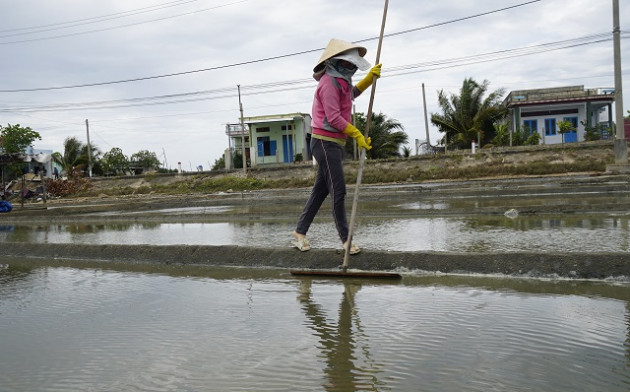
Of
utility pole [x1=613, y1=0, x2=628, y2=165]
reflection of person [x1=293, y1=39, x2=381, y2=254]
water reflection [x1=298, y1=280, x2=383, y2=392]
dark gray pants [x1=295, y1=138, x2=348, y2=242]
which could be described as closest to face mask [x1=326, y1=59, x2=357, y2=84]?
reflection of person [x1=293, y1=39, x2=381, y2=254]

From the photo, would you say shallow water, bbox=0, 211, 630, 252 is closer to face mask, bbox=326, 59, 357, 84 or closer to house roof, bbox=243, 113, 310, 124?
face mask, bbox=326, 59, 357, 84

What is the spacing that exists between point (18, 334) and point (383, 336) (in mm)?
2187

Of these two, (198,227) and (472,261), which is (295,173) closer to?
(198,227)

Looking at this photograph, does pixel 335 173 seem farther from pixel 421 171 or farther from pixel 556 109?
pixel 556 109

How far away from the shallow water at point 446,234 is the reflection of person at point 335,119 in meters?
0.83

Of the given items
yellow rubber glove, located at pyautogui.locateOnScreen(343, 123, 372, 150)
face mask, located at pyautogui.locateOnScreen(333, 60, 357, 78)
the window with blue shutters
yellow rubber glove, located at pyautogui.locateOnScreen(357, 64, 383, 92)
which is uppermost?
the window with blue shutters

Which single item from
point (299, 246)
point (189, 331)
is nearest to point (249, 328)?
point (189, 331)

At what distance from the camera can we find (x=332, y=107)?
15.1ft

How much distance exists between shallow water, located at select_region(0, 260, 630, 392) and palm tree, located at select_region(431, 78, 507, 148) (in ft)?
108

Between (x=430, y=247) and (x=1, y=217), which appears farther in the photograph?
(x=1, y=217)

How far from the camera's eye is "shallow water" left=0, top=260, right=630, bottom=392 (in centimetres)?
224

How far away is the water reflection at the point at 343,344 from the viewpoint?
87.4 inches

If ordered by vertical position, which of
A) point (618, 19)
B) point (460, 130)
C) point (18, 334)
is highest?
point (618, 19)

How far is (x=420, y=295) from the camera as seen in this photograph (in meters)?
3.56
